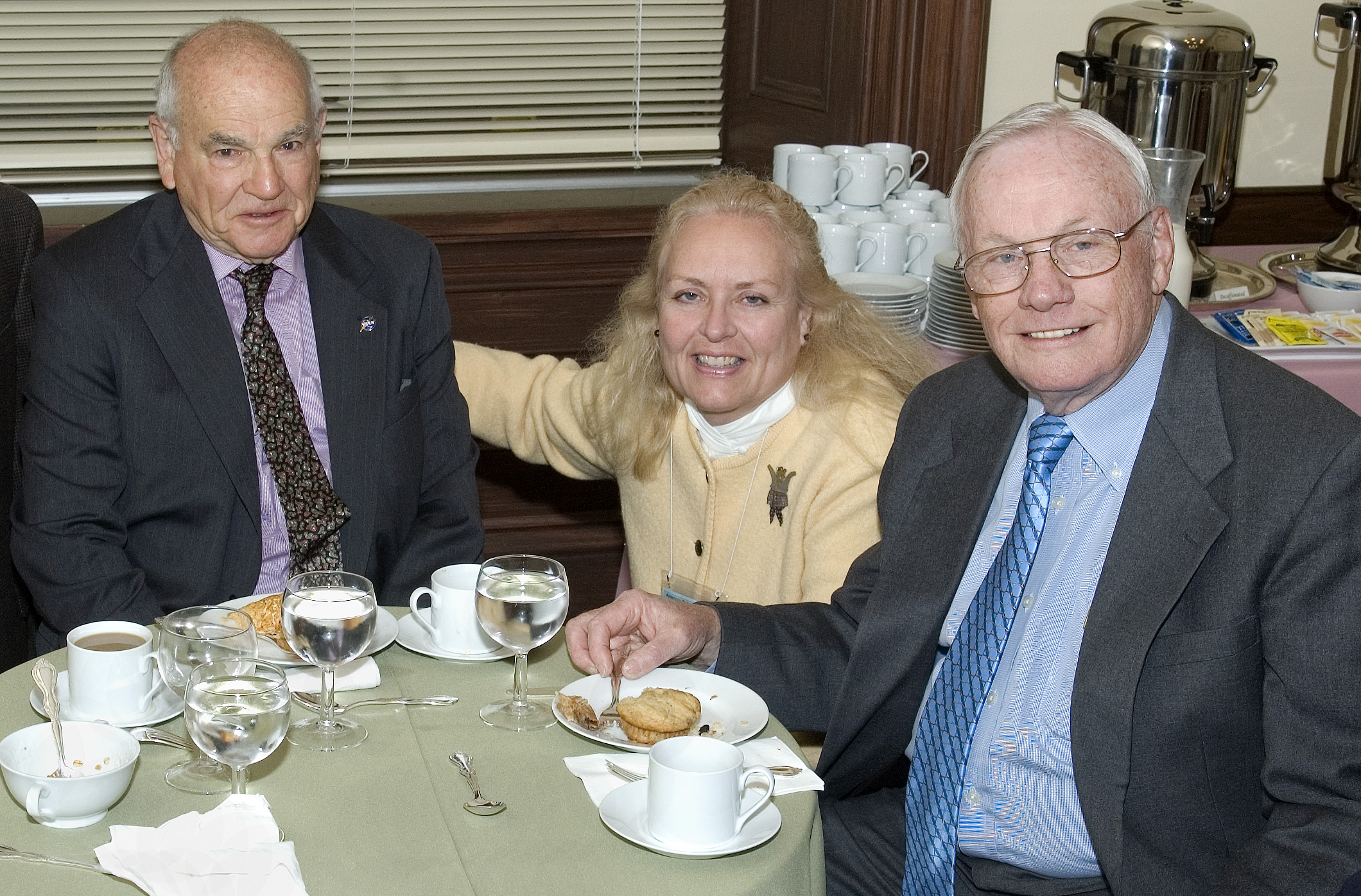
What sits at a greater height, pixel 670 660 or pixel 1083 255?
pixel 1083 255

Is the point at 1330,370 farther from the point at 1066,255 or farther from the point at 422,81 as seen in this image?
the point at 422,81

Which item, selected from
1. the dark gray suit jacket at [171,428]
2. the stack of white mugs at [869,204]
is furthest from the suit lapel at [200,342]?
the stack of white mugs at [869,204]

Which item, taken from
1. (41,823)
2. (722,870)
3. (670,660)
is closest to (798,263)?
(670,660)

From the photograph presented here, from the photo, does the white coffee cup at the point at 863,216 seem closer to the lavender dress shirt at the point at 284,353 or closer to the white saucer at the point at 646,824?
the lavender dress shirt at the point at 284,353

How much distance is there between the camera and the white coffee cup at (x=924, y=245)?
300 cm

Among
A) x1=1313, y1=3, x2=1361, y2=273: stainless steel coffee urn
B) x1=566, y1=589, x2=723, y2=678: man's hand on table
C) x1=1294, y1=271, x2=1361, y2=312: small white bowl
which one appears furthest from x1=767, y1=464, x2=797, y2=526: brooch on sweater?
x1=1313, y1=3, x2=1361, y2=273: stainless steel coffee urn

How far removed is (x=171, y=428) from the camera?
2.17 metres

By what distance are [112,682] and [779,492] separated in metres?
1.08

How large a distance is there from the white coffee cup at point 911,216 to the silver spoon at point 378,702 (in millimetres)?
1868

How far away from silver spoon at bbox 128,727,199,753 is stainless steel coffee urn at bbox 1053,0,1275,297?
235cm

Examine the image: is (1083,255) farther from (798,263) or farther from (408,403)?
(408,403)

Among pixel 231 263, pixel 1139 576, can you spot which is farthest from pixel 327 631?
pixel 231 263

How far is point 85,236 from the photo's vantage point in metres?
2.24

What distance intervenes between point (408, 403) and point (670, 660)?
2.93ft
